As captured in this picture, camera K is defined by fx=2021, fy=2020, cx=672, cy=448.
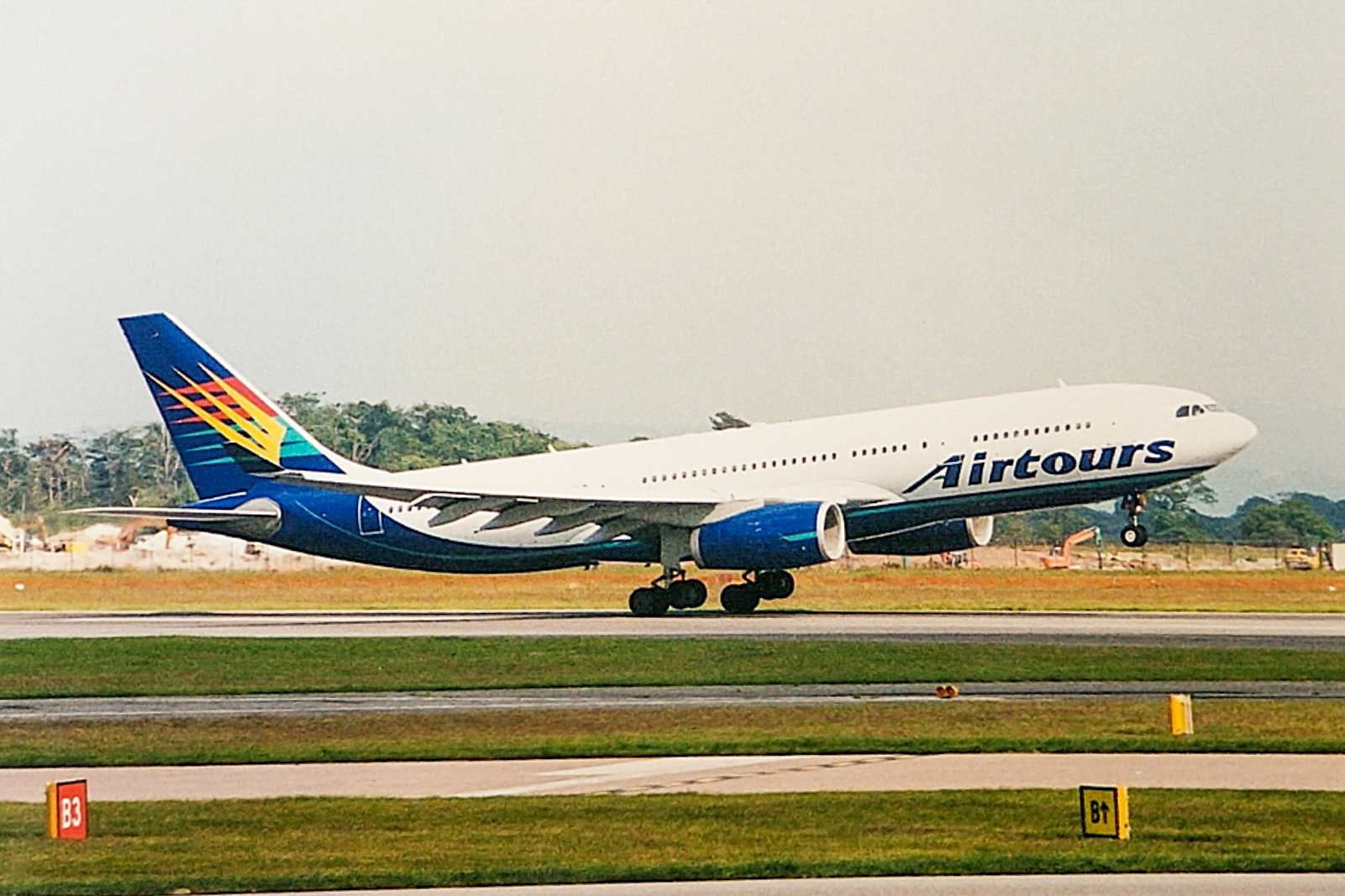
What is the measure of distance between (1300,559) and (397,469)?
38.0 metres

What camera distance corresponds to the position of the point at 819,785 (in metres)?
17.9

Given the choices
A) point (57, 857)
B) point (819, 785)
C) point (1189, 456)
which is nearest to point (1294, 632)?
point (1189, 456)

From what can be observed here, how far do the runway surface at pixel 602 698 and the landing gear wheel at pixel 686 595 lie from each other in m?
19.4

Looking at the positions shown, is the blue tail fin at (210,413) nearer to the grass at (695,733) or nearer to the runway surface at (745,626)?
the runway surface at (745,626)

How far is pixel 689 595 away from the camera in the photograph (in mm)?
48000

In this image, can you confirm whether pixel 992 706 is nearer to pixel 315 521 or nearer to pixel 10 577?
pixel 315 521

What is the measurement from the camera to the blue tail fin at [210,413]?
52531 millimetres

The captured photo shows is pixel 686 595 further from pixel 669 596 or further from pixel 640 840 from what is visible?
pixel 640 840

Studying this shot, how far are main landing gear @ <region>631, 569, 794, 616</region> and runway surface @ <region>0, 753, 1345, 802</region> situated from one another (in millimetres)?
27251

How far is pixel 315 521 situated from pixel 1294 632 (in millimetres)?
25576

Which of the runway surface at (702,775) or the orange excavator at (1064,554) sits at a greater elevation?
the orange excavator at (1064,554)

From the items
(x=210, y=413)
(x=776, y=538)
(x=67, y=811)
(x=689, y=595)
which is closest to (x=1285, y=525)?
(x=689, y=595)

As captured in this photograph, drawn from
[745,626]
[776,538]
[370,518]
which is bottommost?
[745,626]

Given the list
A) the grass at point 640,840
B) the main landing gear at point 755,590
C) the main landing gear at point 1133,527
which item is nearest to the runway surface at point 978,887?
the grass at point 640,840
